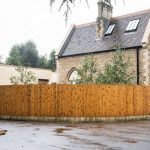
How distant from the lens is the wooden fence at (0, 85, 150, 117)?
17.6 meters

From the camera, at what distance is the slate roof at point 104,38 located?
85.9ft

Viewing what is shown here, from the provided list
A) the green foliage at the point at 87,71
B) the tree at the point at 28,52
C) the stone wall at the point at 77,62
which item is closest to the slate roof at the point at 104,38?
the stone wall at the point at 77,62

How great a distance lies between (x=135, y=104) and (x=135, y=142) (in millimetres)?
9228

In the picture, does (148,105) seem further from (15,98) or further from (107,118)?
(15,98)

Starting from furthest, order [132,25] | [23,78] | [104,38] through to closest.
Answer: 1. [104,38]
2. [23,78]
3. [132,25]

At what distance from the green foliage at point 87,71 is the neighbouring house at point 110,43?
58.6 inches

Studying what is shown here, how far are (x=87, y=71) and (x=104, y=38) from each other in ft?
13.5

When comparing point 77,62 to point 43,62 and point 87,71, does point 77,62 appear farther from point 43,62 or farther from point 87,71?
point 43,62

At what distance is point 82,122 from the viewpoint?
55.9 ft

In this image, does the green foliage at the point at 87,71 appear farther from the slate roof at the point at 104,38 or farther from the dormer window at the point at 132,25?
the dormer window at the point at 132,25

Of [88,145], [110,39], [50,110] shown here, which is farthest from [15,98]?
[110,39]

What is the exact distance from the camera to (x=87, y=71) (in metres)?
26.8

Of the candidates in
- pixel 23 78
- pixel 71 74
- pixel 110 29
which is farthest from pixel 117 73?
pixel 23 78

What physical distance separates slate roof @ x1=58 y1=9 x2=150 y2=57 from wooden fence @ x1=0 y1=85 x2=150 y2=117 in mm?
7552
